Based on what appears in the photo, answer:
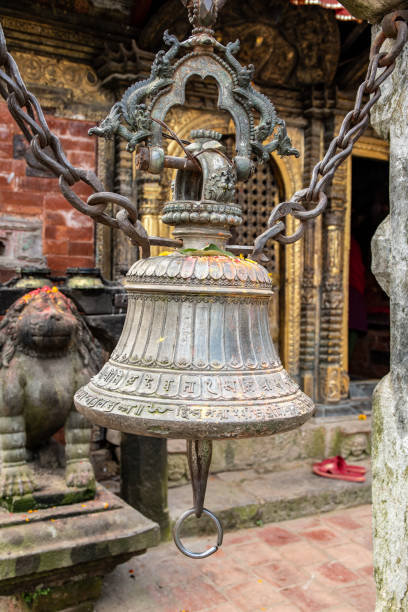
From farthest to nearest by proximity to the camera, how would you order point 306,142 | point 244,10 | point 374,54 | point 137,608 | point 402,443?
point 306,142
point 244,10
point 137,608
point 402,443
point 374,54

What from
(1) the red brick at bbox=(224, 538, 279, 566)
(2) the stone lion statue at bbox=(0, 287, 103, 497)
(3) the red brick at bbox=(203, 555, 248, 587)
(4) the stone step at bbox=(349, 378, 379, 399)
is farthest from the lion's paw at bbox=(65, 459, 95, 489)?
(4) the stone step at bbox=(349, 378, 379, 399)

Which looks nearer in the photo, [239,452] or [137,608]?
[137,608]

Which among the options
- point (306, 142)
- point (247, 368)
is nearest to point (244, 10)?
point (306, 142)

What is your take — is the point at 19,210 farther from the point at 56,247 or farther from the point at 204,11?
the point at 204,11

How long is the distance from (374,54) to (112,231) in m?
3.48

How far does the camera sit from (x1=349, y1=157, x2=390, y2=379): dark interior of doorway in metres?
8.56

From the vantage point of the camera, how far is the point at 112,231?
195 inches

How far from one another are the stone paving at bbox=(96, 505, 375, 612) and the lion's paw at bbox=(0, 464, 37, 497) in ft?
2.79

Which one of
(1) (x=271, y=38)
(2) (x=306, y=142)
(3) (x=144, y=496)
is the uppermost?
(1) (x=271, y=38)

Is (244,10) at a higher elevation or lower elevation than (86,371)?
higher

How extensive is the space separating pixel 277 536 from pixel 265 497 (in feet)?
1.21

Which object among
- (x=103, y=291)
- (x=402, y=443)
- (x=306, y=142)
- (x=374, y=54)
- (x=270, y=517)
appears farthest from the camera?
(x=306, y=142)

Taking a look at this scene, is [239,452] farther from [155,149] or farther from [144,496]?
[155,149]

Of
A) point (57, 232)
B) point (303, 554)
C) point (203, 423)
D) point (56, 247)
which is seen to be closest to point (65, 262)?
point (56, 247)
